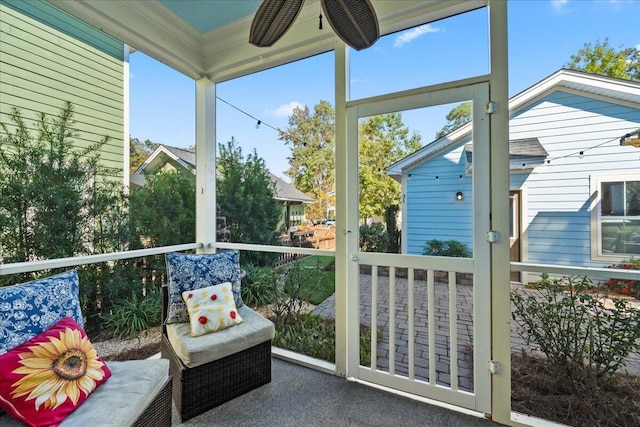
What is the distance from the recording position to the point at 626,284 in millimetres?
1792

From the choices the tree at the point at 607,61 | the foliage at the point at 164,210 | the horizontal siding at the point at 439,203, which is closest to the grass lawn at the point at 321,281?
the horizontal siding at the point at 439,203

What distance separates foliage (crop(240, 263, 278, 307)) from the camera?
3.10m

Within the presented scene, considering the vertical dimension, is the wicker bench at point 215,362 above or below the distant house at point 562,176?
below

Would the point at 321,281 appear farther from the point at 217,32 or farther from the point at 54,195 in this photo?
the point at 217,32

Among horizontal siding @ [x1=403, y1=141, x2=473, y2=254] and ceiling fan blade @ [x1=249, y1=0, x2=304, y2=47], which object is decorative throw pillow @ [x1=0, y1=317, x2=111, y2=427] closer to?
ceiling fan blade @ [x1=249, y1=0, x2=304, y2=47]

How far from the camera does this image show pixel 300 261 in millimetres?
2877

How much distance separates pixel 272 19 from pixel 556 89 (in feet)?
6.30

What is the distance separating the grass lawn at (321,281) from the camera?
8.70ft

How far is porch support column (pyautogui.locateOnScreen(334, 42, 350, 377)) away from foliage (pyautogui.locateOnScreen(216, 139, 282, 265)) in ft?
3.01

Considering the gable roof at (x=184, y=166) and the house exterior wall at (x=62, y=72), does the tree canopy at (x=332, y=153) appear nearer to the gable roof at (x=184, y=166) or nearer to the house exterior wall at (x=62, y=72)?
the gable roof at (x=184, y=166)

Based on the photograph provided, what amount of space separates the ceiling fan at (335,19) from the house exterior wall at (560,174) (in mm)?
1039

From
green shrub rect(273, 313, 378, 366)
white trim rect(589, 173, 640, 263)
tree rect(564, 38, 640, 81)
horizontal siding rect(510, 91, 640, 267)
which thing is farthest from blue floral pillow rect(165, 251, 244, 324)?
tree rect(564, 38, 640, 81)

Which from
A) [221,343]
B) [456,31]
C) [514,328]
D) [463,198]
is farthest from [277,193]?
[514,328]

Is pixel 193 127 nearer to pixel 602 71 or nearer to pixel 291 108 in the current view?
pixel 291 108
